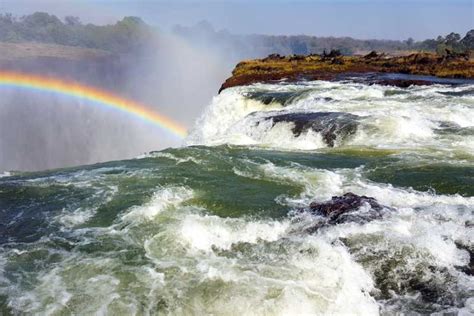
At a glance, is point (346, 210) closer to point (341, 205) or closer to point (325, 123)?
point (341, 205)

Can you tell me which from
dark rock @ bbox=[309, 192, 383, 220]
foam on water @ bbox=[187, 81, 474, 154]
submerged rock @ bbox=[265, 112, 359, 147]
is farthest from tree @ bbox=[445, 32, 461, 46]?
dark rock @ bbox=[309, 192, 383, 220]

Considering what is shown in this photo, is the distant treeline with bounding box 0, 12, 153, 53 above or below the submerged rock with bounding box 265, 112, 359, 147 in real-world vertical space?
above

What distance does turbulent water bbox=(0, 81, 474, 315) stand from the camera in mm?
7172

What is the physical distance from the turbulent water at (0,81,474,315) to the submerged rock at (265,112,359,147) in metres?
0.12

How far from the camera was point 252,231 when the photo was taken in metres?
9.54

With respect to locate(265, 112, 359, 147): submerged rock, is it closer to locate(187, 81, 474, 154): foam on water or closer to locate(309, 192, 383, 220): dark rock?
locate(187, 81, 474, 154): foam on water

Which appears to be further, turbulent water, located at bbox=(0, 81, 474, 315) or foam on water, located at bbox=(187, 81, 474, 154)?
foam on water, located at bbox=(187, 81, 474, 154)

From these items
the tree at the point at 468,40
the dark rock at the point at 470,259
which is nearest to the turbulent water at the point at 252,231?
the dark rock at the point at 470,259

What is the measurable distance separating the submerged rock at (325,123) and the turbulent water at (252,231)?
115mm

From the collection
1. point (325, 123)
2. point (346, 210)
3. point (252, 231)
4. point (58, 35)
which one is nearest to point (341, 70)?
point (325, 123)

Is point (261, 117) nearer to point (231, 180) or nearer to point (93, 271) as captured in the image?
point (231, 180)

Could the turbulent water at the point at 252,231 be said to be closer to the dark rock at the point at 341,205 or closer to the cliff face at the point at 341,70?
the dark rock at the point at 341,205

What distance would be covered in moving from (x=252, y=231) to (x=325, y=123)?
8910 mm

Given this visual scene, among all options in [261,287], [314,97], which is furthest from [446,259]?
[314,97]
